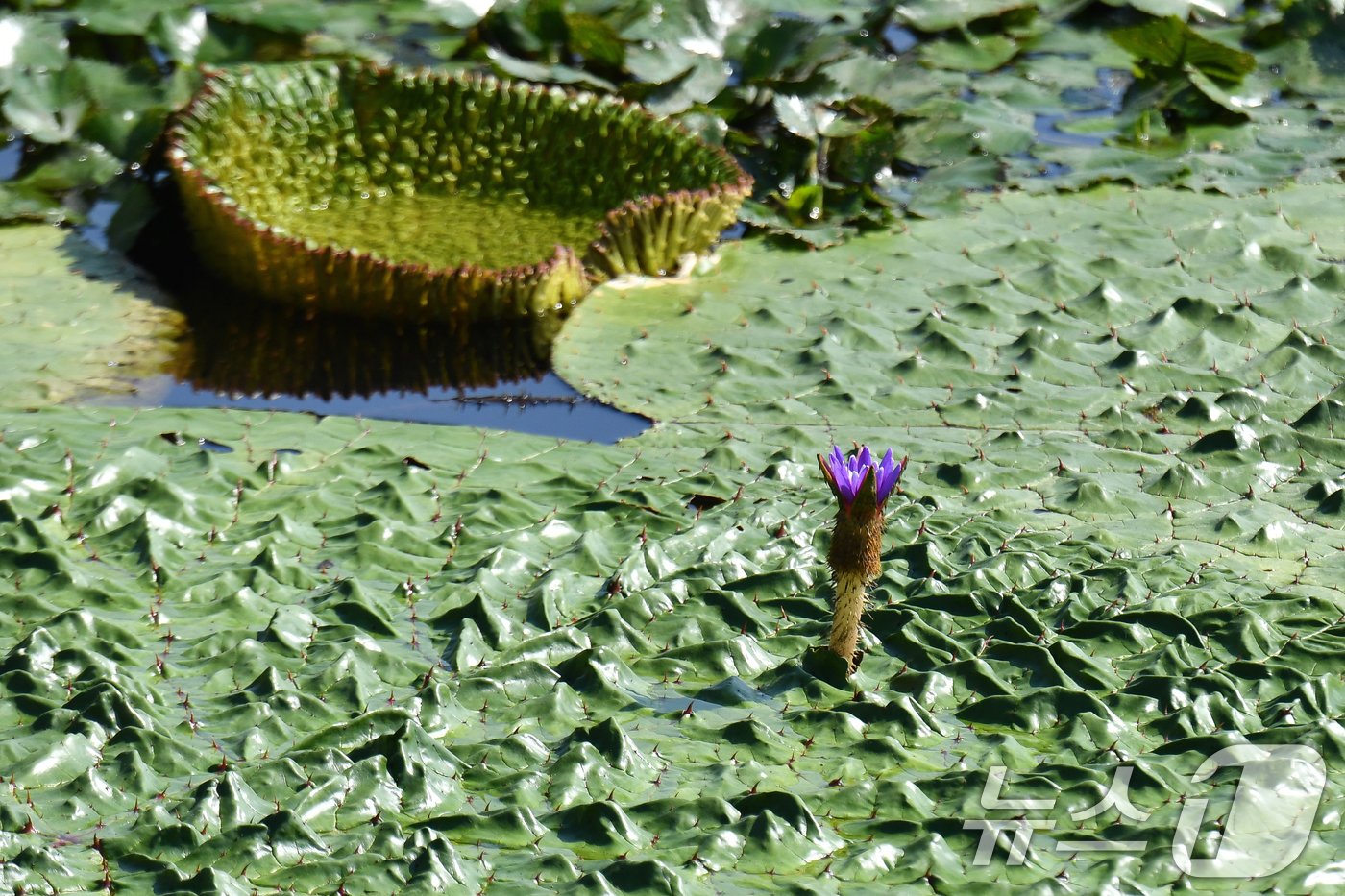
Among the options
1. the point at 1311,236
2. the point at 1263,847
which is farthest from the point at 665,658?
the point at 1311,236

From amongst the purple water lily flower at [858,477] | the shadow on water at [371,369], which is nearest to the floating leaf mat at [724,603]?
the shadow on water at [371,369]

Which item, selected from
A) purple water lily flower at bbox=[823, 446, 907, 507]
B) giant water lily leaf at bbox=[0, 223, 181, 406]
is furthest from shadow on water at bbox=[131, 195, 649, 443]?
purple water lily flower at bbox=[823, 446, 907, 507]

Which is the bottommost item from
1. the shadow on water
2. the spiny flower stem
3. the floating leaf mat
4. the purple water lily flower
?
the shadow on water

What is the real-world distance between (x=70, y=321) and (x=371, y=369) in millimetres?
1212

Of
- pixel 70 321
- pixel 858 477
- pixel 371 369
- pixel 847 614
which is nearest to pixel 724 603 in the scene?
pixel 847 614

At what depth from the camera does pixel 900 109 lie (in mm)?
7695

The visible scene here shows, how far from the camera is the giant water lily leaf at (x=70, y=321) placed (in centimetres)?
590

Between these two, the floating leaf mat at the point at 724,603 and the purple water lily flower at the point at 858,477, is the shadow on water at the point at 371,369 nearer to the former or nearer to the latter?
the floating leaf mat at the point at 724,603

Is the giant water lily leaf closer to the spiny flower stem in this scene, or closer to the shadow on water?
the shadow on water

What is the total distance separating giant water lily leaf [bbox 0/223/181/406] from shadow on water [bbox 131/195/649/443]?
13 centimetres

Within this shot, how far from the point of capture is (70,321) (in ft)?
20.7

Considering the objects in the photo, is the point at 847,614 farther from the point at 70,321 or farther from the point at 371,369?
the point at 70,321

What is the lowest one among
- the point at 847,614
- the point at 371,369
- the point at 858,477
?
the point at 371,369

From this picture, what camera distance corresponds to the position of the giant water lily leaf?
19.4 feet
